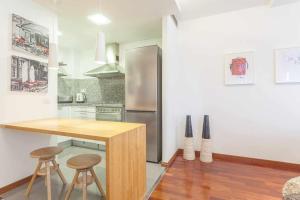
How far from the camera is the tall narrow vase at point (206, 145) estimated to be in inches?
112

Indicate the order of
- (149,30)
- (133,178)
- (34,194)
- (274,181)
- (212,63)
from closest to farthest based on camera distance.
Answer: (133,178), (34,194), (274,181), (212,63), (149,30)

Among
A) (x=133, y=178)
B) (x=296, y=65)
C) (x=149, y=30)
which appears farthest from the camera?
(x=149, y=30)

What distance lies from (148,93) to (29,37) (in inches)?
72.9

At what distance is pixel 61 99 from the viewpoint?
13.8ft

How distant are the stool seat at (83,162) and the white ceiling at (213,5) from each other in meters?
2.51

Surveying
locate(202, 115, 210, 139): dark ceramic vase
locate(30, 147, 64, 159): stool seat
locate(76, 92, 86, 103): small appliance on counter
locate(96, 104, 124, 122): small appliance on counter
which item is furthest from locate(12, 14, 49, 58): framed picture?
locate(202, 115, 210, 139): dark ceramic vase

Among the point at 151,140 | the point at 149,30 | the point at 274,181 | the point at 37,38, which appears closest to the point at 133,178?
the point at 151,140

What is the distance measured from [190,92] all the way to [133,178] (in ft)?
6.64

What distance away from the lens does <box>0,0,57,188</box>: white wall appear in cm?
192

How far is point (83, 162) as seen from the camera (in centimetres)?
158

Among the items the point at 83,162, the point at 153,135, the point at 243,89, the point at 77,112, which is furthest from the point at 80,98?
the point at 243,89

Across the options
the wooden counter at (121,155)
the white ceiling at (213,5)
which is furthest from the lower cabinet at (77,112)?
the white ceiling at (213,5)

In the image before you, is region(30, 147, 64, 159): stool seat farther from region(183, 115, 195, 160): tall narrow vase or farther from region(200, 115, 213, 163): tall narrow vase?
region(200, 115, 213, 163): tall narrow vase

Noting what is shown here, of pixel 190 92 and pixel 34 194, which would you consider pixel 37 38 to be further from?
pixel 190 92
